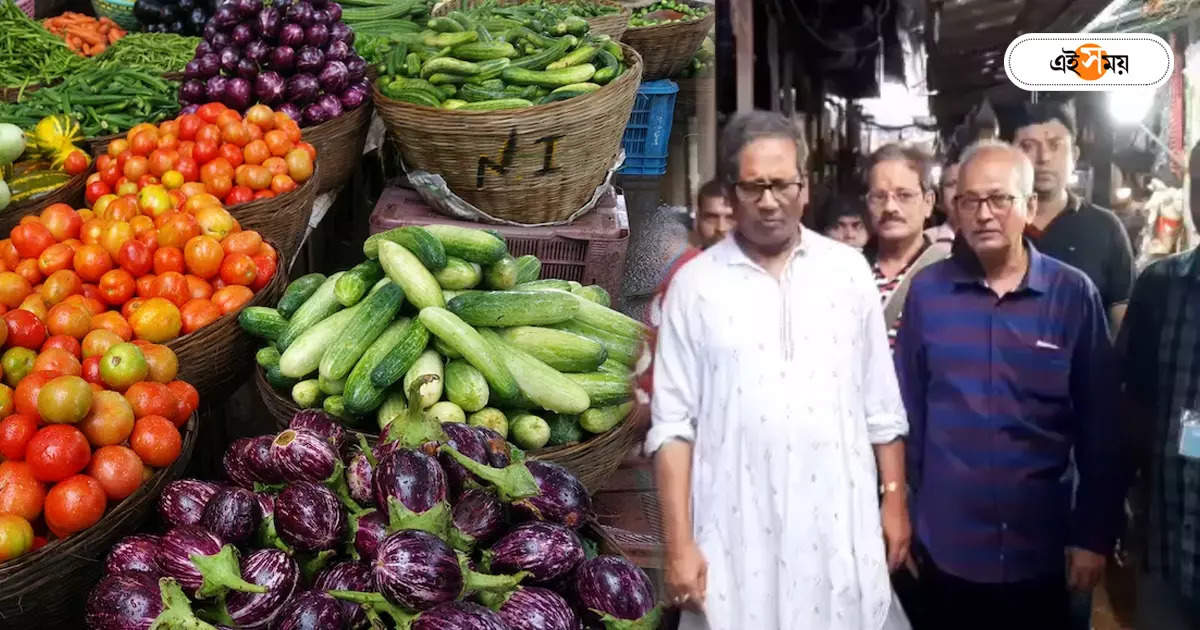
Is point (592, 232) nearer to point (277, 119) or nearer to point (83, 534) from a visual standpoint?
point (277, 119)

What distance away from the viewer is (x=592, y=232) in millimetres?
3406

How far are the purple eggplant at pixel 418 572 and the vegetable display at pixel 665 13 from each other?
15.0 feet

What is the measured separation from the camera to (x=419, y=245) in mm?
2146

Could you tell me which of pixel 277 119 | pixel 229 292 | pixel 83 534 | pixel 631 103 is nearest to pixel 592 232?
pixel 631 103

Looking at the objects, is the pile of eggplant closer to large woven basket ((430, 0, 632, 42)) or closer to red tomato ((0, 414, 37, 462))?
red tomato ((0, 414, 37, 462))

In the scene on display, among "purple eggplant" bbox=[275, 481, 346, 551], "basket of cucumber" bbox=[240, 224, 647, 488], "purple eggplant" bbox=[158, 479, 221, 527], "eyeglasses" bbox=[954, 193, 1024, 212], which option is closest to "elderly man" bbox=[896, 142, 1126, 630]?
"eyeglasses" bbox=[954, 193, 1024, 212]

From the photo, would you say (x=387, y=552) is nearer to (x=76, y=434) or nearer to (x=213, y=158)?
(x=76, y=434)

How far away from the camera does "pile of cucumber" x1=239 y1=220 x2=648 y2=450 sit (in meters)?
1.93

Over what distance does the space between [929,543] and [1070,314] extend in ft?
0.58

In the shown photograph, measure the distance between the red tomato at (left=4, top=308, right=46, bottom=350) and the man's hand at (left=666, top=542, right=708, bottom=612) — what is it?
5.67ft

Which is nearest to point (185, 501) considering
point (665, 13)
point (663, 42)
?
point (663, 42)

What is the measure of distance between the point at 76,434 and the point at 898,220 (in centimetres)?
142

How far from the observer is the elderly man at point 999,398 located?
68 cm

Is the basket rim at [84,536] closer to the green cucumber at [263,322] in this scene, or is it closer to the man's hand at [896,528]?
the green cucumber at [263,322]
